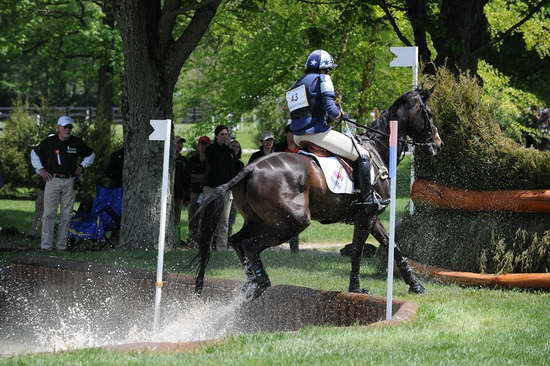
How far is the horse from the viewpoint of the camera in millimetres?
9406

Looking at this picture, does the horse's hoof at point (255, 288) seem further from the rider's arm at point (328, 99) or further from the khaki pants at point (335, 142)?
the rider's arm at point (328, 99)

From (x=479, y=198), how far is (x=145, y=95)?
20.4 feet

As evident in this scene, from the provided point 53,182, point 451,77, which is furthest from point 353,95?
point 451,77

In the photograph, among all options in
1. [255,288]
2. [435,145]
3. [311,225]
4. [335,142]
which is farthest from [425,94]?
[311,225]

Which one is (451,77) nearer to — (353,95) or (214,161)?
(214,161)

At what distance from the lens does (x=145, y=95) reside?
48.6 feet

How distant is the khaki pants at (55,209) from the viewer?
593 inches

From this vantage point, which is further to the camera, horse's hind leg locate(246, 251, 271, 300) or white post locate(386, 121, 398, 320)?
horse's hind leg locate(246, 251, 271, 300)

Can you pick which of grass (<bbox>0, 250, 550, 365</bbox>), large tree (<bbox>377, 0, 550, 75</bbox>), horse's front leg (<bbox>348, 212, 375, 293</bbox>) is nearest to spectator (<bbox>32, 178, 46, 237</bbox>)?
large tree (<bbox>377, 0, 550, 75</bbox>)

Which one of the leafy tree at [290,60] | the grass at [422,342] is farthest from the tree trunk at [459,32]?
the grass at [422,342]

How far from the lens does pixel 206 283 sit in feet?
33.4

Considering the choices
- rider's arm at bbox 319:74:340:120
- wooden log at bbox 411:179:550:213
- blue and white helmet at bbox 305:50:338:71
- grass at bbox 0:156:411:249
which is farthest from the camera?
Result: grass at bbox 0:156:411:249

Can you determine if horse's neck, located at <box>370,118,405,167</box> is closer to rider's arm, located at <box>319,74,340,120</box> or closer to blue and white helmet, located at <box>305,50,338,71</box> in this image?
rider's arm, located at <box>319,74,340,120</box>

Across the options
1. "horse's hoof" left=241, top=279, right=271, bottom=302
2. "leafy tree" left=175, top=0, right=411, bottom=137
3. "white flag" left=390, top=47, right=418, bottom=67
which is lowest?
"horse's hoof" left=241, top=279, right=271, bottom=302
